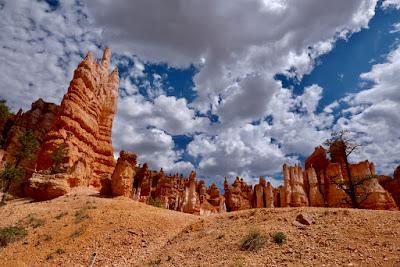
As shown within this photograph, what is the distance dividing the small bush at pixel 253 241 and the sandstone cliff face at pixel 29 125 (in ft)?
148

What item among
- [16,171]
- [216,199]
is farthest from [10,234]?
[216,199]

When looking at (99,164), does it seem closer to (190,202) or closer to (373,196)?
(190,202)

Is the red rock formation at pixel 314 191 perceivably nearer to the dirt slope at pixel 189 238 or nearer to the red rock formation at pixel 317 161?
the red rock formation at pixel 317 161

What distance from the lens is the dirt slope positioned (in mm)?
13906

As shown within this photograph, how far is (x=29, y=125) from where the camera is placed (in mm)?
61062

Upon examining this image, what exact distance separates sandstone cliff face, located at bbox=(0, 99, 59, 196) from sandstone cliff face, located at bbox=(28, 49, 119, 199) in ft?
32.4

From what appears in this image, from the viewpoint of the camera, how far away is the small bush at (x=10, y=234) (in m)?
22.0

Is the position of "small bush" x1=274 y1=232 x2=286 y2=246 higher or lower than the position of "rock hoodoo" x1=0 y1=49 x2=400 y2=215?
lower

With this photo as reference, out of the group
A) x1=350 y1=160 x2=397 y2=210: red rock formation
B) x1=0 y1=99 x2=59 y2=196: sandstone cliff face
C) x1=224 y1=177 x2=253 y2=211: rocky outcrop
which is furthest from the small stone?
x1=224 y1=177 x2=253 y2=211: rocky outcrop

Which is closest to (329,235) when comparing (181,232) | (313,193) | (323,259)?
(323,259)

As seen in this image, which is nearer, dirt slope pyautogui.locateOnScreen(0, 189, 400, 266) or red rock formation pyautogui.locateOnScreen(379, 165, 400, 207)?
dirt slope pyautogui.locateOnScreen(0, 189, 400, 266)

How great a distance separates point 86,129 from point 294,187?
128 ft

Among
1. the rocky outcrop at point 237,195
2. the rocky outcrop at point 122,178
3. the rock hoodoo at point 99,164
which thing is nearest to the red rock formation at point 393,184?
the rock hoodoo at point 99,164

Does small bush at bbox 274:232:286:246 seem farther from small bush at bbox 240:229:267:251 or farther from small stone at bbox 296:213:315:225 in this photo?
small stone at bbox 296:213:315:225
